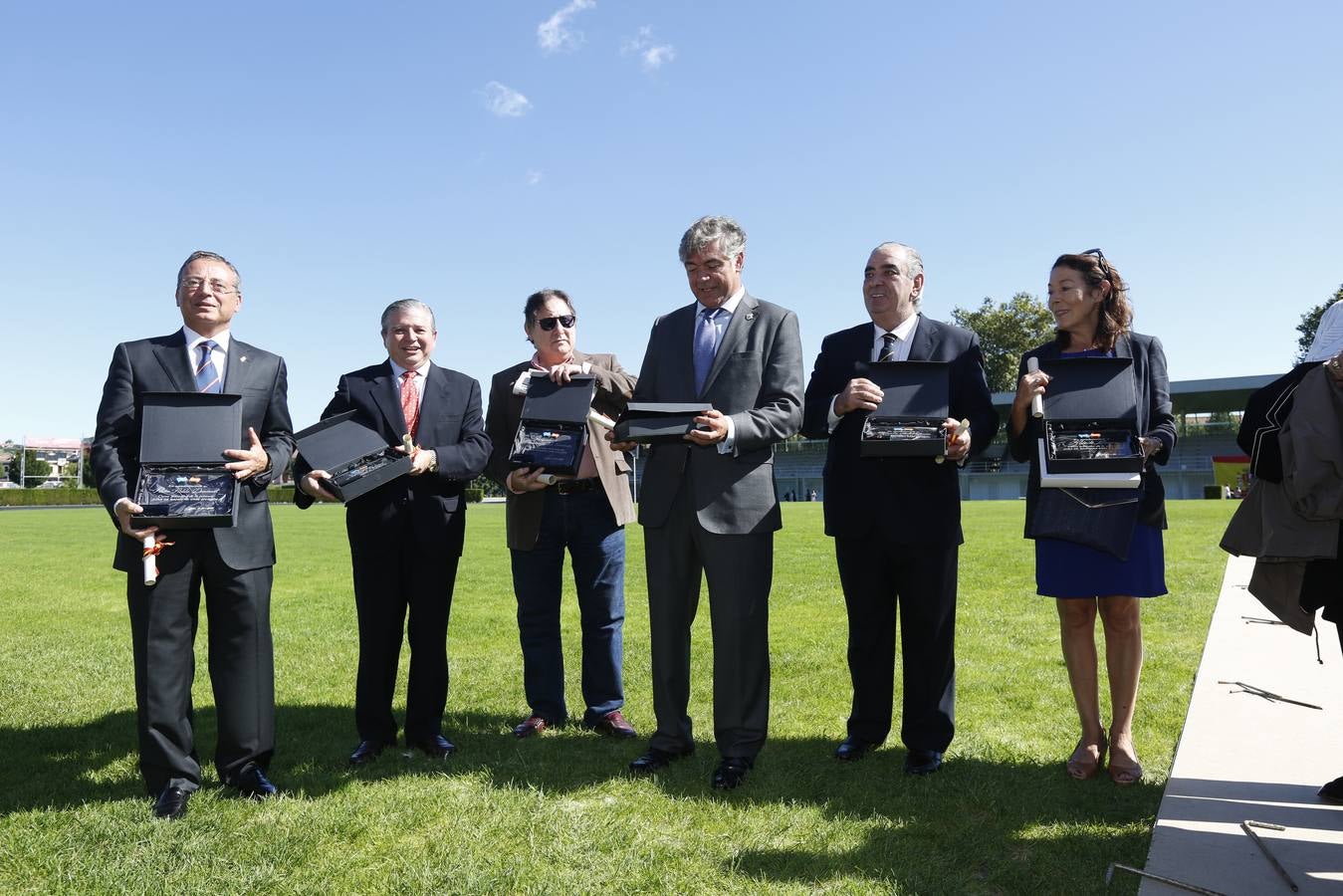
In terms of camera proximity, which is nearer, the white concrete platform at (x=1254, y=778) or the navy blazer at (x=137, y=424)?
the white concrete platform at (x=1254, y=778)

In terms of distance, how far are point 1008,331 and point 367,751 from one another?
72077 millimetres

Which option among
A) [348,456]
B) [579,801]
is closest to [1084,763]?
[579,801]

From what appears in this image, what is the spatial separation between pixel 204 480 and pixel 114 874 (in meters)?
1.58

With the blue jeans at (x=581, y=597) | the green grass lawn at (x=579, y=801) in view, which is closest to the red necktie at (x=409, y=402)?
the blue jeans at (x=581, y=597)

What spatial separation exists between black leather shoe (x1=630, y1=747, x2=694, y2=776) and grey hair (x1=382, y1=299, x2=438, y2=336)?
2.58 metres

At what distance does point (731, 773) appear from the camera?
4344 millimetres

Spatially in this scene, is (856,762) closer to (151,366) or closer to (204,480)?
(204,480)

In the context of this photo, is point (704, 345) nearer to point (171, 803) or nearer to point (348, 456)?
point (348, 456)

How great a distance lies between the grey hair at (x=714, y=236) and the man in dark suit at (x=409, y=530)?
62.2 inches

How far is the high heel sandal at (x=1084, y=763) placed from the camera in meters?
4.45

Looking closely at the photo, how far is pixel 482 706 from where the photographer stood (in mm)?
6176

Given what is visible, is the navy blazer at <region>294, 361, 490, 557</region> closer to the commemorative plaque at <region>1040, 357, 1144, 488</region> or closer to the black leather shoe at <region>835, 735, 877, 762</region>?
the black leather shoe at <region>835, 735, 877, 762</region>

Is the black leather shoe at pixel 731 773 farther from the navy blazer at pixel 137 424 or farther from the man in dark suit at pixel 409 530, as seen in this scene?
the navy blazer at pixel 137 424

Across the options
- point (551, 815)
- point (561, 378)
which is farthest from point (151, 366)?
point (551, 815)
